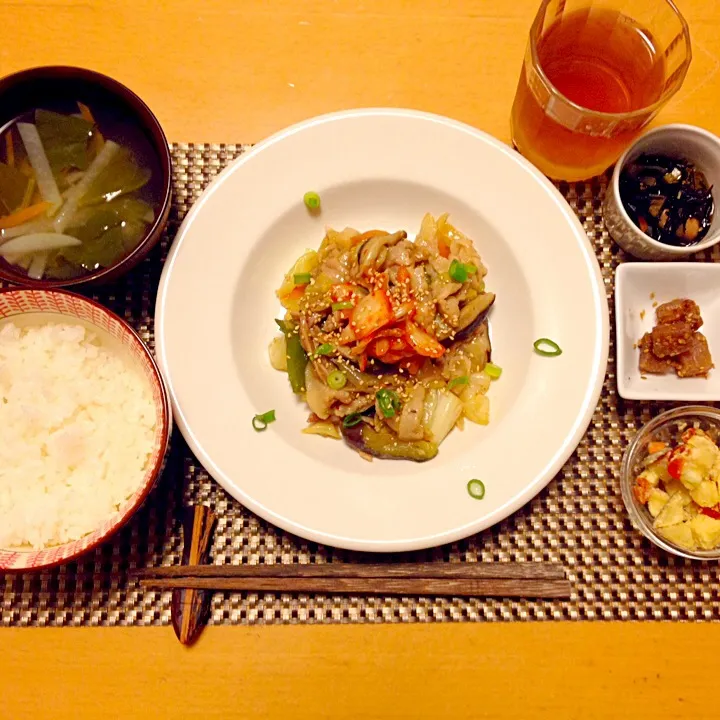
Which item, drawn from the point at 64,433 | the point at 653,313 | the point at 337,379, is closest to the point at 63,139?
the point at 64,433

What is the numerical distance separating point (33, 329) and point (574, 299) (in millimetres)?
2039

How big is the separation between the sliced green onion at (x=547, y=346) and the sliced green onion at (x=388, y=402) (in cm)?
57

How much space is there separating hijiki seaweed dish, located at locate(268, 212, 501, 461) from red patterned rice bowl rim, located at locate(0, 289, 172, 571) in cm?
41

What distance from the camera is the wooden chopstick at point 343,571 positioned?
2361 millimetres

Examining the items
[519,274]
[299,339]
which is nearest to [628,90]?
[519,274]

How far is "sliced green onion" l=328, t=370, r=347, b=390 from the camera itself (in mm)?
2371

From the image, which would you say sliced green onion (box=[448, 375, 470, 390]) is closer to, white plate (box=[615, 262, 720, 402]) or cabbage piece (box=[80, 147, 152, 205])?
white plate (box=[615, 262, 720, 402])

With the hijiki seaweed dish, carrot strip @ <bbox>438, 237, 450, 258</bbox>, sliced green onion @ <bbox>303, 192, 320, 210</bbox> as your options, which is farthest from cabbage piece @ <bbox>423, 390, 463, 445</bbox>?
sliced green onion @ <bbox>303, 192, 320, 210</bbox>

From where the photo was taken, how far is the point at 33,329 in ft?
7.57

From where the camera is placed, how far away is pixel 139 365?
7.41 feet

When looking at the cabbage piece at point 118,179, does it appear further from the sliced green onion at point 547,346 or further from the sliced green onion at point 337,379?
the sliced green onion at point 547,346

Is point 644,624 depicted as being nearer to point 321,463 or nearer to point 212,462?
point 321,463

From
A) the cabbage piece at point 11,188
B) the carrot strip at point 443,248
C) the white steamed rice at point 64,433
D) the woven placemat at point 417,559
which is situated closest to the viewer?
the white steamed rice at point 64,433

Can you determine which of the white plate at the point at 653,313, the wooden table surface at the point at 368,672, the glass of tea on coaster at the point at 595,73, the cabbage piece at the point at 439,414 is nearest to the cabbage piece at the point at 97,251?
the cabbage piece at the point at 439,414
